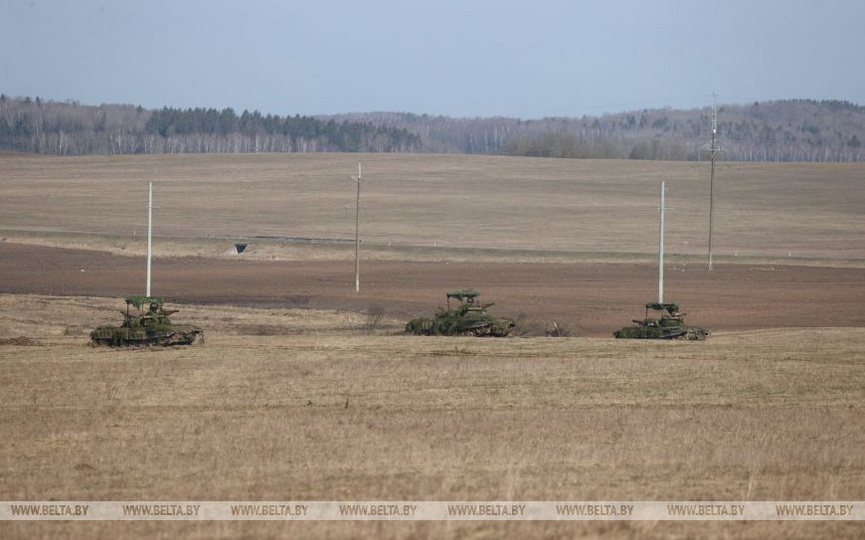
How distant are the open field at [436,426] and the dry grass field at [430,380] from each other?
0.08m

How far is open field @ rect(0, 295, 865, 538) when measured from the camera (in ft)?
49.5

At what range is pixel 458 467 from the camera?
17000mm

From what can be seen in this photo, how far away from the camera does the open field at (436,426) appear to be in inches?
594

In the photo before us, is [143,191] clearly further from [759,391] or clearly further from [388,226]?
[759,391]

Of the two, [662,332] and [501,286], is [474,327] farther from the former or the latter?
[501,286]

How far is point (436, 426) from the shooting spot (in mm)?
21094

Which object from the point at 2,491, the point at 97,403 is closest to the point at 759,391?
the point at 97,403

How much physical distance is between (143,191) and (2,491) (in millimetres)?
98495

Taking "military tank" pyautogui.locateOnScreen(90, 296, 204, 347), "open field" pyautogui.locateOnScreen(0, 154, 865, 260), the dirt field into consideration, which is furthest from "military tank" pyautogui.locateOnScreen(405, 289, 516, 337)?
"open field" pyautogui.locateOnScreen(0, 154, 865, 260)

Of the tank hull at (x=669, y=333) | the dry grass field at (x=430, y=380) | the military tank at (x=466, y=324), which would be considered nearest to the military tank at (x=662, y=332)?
the tank hull at (x=669, y=333)

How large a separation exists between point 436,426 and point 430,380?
6.27m

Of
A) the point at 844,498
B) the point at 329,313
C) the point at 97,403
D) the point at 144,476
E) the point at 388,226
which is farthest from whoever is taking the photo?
the point at 388,226

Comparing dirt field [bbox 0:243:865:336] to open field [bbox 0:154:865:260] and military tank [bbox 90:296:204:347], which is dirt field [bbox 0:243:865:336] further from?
military tank [bbox 90:296:204:347]

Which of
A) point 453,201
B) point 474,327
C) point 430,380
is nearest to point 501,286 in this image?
point 474,327
